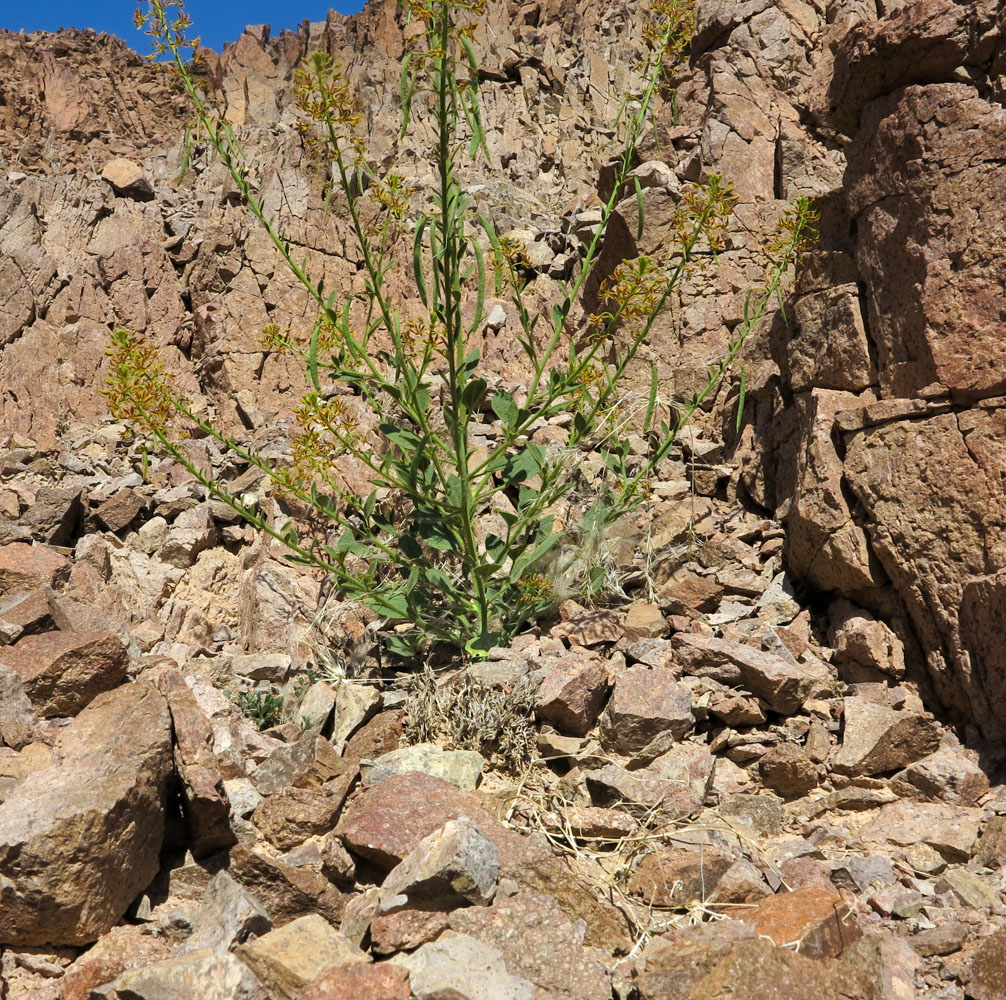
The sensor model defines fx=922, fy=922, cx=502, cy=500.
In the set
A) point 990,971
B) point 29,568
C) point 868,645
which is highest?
point 29,568

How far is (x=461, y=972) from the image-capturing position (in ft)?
6.94

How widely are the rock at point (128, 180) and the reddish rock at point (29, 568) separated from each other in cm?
494

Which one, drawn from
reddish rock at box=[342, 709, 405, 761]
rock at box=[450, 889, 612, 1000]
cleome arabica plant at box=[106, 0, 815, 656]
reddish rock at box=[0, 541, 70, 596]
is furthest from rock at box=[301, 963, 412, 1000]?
reddish rock at box=[0, 541, 70, 596]

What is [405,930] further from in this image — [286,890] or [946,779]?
[946,779]

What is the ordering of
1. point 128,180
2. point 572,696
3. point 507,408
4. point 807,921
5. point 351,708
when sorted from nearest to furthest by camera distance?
point 807,921
point 572,696
point 351,708
point 507,408
point 128,180

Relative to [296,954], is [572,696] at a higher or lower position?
higher

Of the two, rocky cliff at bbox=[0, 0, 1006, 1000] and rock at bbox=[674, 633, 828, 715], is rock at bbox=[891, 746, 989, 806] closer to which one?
rocky cliff at bbox=[0, 0, 1006, 1000]

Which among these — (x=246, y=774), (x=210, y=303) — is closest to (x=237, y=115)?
(x=210, y=303)

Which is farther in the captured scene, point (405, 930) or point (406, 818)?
point (406, 818)

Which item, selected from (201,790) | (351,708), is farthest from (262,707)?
(201,790)

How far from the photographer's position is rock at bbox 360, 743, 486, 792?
3.07 meters

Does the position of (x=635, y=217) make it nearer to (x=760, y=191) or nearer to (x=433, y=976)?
(x=760, y=191)

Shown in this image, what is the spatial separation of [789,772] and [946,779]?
503mm

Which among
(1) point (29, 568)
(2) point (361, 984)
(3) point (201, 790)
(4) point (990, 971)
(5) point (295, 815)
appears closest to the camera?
(2) point (361, 984)
